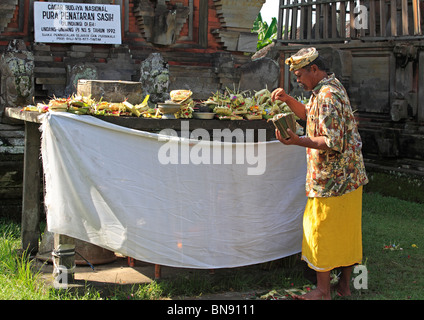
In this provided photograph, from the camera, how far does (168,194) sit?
15.3 feet

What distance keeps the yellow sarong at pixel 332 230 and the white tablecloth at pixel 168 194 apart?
0.61 meters

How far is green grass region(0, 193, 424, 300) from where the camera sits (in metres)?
4.51

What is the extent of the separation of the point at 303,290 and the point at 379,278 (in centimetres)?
95

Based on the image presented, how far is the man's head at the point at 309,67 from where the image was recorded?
14.7 ft

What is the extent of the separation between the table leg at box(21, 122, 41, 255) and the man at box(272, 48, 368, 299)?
91.6 inches

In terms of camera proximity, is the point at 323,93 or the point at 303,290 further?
the point at 303,290

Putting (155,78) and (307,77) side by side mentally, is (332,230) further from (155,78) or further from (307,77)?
(155,78)

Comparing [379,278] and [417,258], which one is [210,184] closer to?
[379,278]

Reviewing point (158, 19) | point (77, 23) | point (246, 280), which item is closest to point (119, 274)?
point (246, 280)

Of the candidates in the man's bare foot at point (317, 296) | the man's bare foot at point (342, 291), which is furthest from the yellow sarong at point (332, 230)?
the man's bare foot at point (342, 291)

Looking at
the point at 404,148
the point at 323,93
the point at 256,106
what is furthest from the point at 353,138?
the point at 404,148

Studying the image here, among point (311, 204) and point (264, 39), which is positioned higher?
point (264, 39)

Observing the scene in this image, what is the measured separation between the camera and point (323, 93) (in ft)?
14.3

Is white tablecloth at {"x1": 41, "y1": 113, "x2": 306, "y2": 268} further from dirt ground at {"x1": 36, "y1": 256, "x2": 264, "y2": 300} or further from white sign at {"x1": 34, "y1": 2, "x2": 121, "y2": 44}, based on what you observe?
white sign at {"x1": 34, "y1": 2, "x2": 121, "y2": 44}
